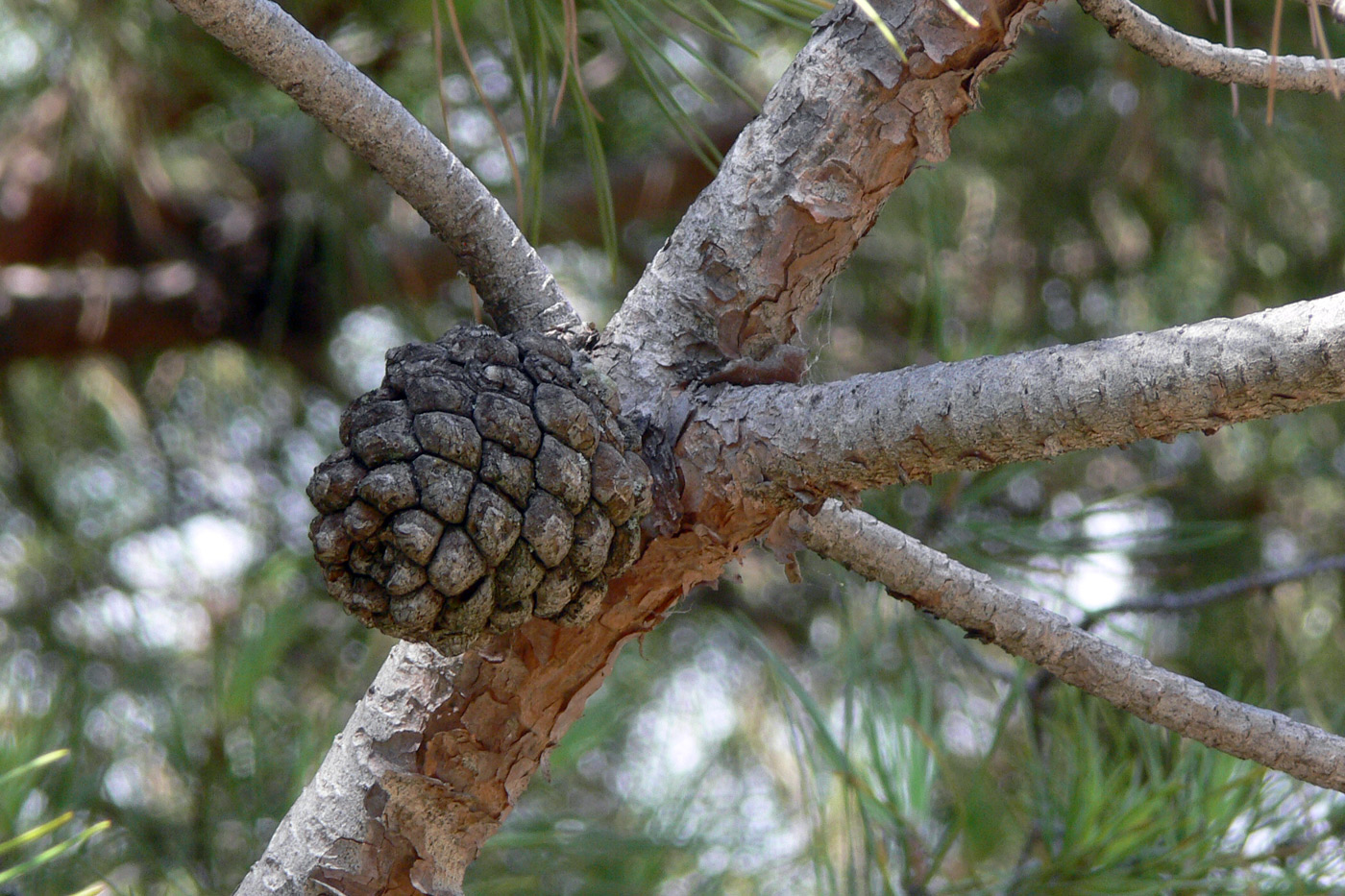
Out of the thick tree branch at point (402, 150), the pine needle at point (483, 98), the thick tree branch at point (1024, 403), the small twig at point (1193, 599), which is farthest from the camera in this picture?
the small twig at point (1193, 599)

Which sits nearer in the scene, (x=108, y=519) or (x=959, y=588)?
(x=959, y=588)

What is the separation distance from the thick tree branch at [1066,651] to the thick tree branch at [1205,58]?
0.25 metres

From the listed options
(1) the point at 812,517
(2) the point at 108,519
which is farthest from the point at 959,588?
(2) the point at 108,519

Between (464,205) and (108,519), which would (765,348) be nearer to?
(464,205)

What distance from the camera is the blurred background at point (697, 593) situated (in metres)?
0.83

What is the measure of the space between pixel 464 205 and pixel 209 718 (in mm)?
782

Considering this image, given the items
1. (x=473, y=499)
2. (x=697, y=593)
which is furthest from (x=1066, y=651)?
(x=697, y=593)

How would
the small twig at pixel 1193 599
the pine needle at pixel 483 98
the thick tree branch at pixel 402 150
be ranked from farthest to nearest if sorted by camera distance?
the small twig at pixel 1193 599 → the pine needle at pixel 483 98 → the thick tree branch at pixel 402 150

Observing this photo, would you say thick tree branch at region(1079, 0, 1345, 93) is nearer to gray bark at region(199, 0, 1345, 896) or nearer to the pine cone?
gray bark at region(199, 0, 1345, 896)

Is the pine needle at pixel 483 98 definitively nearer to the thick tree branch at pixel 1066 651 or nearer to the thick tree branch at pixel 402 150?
the thick tree branch at pixel 402 150

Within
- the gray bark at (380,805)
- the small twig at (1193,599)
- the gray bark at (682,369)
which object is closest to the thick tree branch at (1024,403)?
the gray bark at (682,369)

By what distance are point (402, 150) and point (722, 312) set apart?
16 centimetres

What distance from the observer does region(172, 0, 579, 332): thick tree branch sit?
0.42 metres

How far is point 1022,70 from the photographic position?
1660 mm
